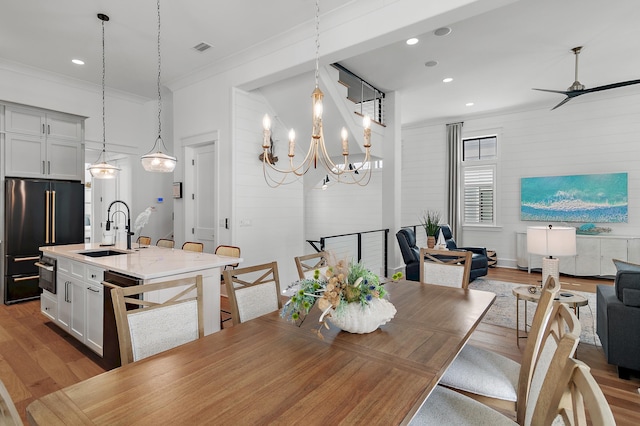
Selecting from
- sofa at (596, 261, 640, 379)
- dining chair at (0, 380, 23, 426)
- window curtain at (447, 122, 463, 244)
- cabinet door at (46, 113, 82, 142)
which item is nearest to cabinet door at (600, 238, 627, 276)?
window curtain at (447, 122, 463, 244)

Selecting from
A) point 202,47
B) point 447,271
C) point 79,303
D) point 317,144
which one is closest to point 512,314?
point 447,271

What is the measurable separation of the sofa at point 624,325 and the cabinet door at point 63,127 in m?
6.83

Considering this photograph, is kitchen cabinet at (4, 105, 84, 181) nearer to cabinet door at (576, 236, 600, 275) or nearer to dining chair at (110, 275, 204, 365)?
dining chair at (110, 275, 204, 365)

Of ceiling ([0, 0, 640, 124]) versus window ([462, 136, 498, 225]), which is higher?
ceiling ([0, 0, 640, 124])

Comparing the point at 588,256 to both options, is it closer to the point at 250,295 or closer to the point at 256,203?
the point at 256,203

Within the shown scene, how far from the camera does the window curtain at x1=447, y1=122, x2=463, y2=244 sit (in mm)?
7402

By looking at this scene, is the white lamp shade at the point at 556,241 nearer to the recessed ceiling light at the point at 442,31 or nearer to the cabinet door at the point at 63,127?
the recessed ceiling light at the point at 442,31

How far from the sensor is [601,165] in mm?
6105

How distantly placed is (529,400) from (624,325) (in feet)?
6.33

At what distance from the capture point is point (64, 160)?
16.6 feet

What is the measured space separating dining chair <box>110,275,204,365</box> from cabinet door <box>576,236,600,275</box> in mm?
6660

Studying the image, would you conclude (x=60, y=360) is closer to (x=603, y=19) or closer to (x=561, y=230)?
(x=561, y=230)

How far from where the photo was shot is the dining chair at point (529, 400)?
104 cm

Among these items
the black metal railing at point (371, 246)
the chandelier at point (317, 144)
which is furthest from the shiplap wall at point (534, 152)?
the black metal railing at point (371, 246)
